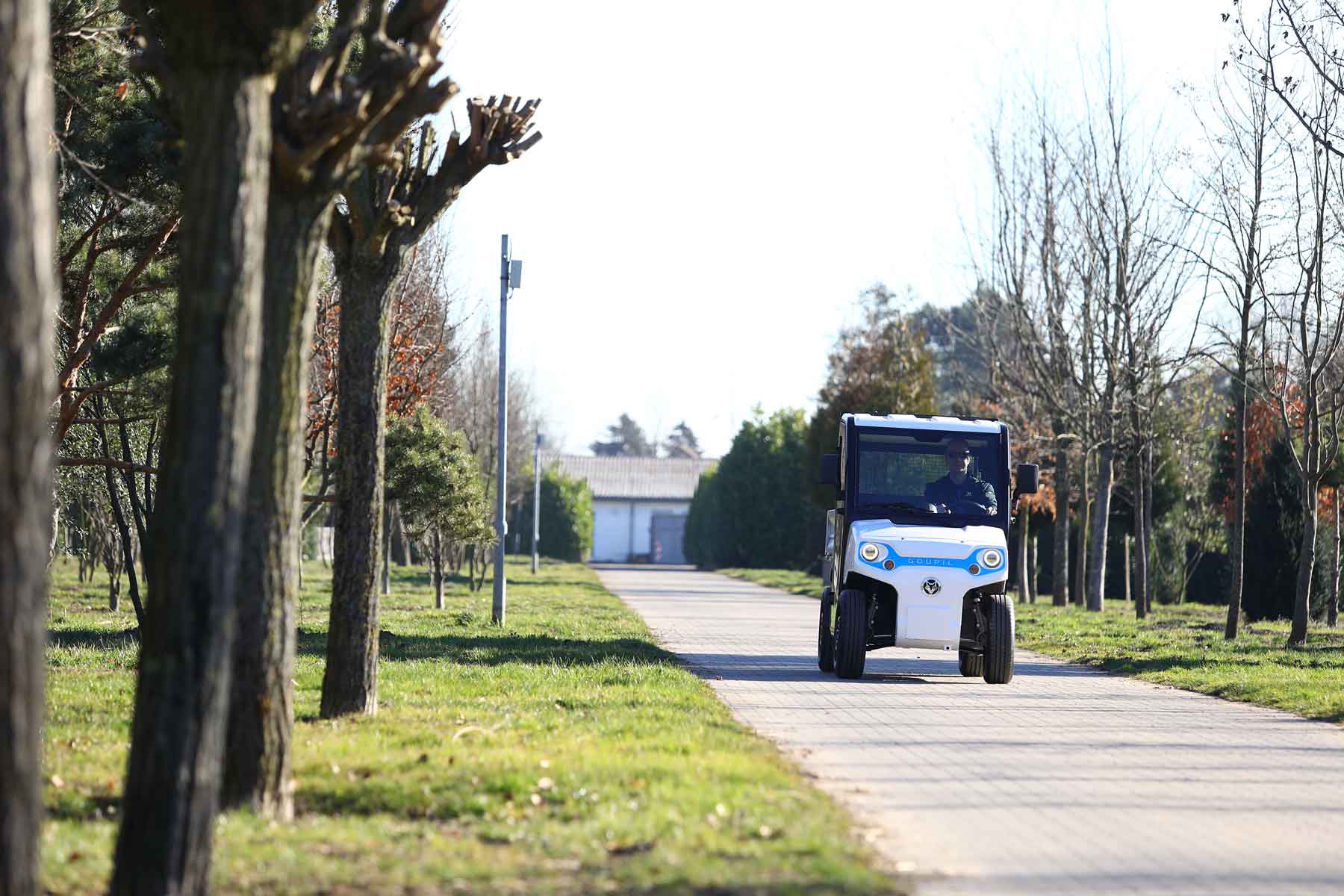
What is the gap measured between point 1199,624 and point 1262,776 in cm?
1687

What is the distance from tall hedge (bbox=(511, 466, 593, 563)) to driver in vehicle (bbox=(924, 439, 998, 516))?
57.9 metres

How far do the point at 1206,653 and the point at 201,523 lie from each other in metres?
15.7

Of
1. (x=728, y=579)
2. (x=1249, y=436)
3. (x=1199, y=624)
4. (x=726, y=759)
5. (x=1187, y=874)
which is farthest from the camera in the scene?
(x=728, y=579)

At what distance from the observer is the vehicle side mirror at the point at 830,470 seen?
54.5 ft

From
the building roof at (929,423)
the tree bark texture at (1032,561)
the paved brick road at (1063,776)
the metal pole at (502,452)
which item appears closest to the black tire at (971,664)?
the paved brick road at (1063,776)

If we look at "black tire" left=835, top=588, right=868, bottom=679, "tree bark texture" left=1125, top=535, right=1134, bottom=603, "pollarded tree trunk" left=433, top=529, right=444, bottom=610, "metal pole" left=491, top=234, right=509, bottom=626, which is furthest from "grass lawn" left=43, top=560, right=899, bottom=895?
"tree bark texture" left=1125, top=535, right=1134, bottom=603

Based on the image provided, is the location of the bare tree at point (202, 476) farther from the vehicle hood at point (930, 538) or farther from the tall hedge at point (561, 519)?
the tall hedge at point (561, 519)

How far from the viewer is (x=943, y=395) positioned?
85.3m

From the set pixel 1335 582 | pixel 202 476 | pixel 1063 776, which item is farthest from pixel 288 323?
pixel 1335 582

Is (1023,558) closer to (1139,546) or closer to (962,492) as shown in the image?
(1139,546)

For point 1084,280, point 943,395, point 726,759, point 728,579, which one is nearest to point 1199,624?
point 1084,280

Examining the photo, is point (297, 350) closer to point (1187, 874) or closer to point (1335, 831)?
point (1187, 874)

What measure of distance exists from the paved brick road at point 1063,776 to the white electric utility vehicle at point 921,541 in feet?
1.77

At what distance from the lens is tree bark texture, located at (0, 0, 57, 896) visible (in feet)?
13.3
